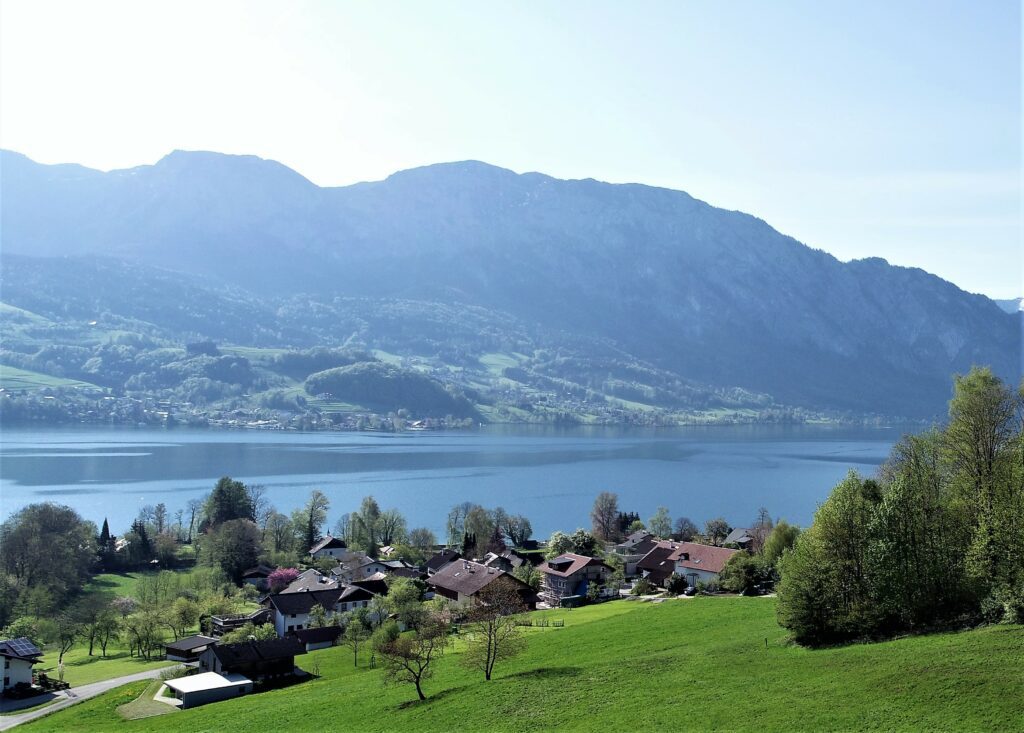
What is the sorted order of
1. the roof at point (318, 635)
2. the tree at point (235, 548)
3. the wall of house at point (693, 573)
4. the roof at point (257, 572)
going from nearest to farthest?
1. the roof at point (318, 635)
2. the wall of house at point (693, 573)
3. the roof at point (257, 572)
4. the tree at point (235, 548)

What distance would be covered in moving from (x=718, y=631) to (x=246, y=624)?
30199 millimetres

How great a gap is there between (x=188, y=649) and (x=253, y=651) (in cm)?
600

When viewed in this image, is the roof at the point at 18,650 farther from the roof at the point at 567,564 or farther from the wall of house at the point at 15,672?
the roof at the point at 567,564

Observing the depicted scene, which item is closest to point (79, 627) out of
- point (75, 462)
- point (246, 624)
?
point (246, 624)

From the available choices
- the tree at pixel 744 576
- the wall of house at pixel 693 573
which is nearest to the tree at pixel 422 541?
the wall of house at pixel 693 573

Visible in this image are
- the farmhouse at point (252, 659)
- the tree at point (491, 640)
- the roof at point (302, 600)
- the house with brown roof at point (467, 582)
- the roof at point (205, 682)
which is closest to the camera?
the tree at point (491, 640)

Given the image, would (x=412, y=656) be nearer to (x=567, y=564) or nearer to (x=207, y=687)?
(x=207, y=687)

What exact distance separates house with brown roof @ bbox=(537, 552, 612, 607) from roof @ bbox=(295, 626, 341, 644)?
1755cm

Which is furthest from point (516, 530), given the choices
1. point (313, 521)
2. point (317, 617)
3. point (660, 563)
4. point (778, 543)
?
point (778, 543)

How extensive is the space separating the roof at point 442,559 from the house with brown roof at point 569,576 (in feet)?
34.2

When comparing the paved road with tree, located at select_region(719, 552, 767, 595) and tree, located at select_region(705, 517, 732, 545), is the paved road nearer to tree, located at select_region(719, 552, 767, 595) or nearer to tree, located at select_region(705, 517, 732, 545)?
tree, located at select_region(719, 552, 767, 595)

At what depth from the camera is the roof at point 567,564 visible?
63941mm

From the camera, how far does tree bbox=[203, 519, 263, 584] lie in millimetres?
71500

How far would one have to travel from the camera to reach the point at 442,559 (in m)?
73.9
